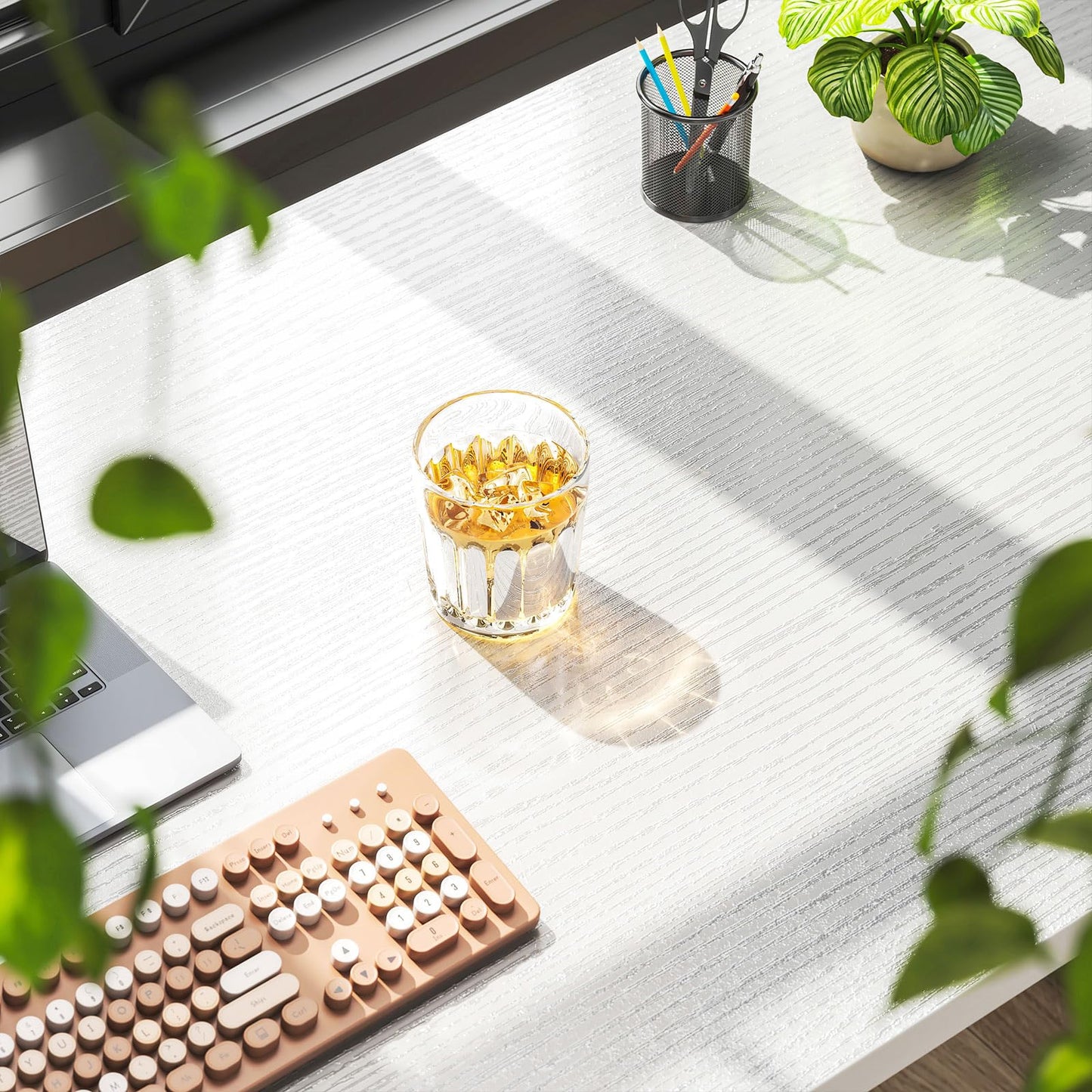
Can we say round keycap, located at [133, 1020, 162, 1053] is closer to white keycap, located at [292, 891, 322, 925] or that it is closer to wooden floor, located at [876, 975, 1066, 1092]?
white keycap, located at [292, 891, 322, 925]

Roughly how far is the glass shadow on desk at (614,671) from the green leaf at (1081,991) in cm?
70

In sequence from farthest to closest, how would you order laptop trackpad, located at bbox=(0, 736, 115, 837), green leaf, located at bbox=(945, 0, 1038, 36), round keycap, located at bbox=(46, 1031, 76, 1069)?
green leaf, located at bbox=(945, 0, 1038, 36) < laptop trackpad, located at bbox=(0, 736, 115, 837) < round keycap, located at bbox=(46, 1031, 76, 1069)

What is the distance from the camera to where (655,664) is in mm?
875

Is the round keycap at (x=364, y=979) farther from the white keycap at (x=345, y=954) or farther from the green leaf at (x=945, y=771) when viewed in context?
the green leaf at (x=945, y=771)

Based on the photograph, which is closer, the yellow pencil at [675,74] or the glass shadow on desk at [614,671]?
the glass shadow on desk at [614,671]

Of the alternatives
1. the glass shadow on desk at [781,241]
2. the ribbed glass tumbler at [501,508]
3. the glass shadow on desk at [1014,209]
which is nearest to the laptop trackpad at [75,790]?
the ribbed glass tumbler at [501,508]

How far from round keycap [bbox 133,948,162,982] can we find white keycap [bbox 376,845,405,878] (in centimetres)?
12

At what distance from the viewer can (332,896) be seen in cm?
74

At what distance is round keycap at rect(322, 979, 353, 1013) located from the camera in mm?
695

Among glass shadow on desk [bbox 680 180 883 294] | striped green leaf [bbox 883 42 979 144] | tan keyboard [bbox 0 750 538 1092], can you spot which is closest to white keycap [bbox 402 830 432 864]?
tan keyboard [bbox 0 750 538 1092]

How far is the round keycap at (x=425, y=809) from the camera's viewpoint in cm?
77

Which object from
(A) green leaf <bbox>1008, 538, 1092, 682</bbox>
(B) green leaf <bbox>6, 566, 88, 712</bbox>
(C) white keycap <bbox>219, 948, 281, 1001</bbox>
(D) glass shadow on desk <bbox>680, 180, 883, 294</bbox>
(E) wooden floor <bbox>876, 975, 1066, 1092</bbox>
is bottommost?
(E) wooden floor <bbox>876, 975, 1066, 1092</bbox>

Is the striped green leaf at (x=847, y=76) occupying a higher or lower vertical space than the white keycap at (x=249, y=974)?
higher

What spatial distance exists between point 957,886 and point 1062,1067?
0.07ft
